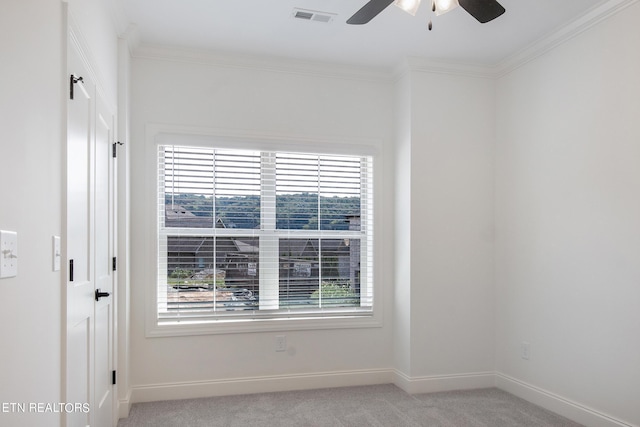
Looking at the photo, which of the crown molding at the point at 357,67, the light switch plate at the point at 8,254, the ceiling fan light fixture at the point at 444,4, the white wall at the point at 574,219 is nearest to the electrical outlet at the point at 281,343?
the white wall at the point at 574,219

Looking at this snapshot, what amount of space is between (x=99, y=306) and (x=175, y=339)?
1222mm

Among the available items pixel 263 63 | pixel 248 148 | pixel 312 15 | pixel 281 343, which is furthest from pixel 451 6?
pixel 281 343

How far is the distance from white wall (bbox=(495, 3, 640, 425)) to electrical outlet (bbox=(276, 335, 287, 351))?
5.86 feet

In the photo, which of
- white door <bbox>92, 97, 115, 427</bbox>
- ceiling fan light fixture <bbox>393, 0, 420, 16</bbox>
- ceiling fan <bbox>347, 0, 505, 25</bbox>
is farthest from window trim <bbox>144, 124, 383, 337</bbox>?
ceiling fan light fixture <bbox>393, 0, 420, 16</bbox>

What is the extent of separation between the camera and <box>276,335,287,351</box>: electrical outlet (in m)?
3.98

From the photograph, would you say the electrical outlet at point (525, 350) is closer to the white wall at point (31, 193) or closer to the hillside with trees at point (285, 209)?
the hillside with trees at point (285, 209)

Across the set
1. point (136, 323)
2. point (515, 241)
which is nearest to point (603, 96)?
point (515, 241)

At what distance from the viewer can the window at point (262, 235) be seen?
3.86 meters

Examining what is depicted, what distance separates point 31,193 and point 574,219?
10.6 ft

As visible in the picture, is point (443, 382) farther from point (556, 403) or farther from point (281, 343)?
point (281, 343)

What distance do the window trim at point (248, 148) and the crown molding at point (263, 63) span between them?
21.4 inches

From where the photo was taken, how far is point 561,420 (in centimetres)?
331

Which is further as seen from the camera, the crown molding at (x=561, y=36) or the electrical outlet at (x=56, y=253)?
the crown molding at (x=561, y=36)

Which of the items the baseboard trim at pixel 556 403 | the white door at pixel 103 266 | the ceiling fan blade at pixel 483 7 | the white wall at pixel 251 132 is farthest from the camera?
the white wall at pixel 251 132
